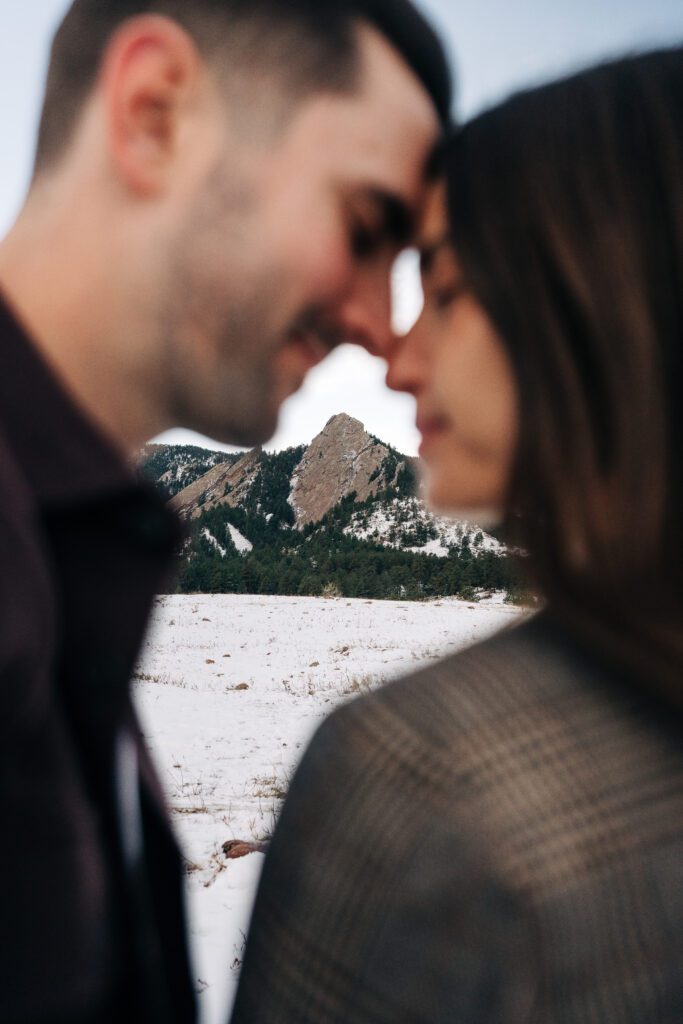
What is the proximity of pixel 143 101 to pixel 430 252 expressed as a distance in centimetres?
55

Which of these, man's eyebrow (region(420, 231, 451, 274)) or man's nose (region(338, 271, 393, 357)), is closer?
man's eyebrow (region(420, 231, 451, 274))

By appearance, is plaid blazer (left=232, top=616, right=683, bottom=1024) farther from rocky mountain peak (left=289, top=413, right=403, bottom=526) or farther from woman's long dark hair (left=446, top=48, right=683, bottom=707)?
rocky mountain peak (left=289, top=413, right=403, bottom=526)

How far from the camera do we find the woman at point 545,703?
70cm

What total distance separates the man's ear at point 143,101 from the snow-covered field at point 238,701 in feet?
2.38

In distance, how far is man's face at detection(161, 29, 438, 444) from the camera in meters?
1.25

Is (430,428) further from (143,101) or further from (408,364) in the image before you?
(143,101)

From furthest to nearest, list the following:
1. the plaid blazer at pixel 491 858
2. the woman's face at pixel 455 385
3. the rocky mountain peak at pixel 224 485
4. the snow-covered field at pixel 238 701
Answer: the rocky mountain peak at pixel 224 485 < the snow-covered field at pixel 238 701 < the woman's face at pixel 455 385 < the plaid blazer at pixel 491 858

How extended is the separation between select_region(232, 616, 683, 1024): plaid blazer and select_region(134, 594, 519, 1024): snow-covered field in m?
0.28

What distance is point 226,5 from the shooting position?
134cm

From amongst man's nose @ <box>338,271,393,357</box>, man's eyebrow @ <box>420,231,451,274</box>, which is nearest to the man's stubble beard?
man's nose @ <box>338,271,393,357</box>

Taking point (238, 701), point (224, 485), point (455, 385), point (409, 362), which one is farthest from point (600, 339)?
point (224, 485)

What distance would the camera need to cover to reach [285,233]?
1285mm

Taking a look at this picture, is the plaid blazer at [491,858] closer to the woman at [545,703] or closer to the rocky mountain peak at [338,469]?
the woman at [545,703]

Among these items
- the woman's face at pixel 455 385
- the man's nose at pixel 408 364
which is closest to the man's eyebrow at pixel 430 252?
the woman's face at pixel 455 385
